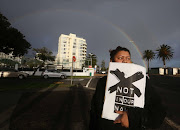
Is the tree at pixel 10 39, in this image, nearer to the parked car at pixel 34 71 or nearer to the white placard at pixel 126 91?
the parked car at pixel 34 71

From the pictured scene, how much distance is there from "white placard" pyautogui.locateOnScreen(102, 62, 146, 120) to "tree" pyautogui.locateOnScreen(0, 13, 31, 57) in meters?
13.7

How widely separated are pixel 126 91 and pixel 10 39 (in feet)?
47.7

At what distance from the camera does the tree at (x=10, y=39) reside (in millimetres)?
10903

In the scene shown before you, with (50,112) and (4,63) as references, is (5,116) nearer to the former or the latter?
(50,112)

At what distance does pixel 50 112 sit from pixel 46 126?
Result: 1109 mm

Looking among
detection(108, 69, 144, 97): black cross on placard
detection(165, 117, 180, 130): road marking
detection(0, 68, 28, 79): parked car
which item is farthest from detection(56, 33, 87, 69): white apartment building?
detection(108, 69, 144, 97): black cross on placard

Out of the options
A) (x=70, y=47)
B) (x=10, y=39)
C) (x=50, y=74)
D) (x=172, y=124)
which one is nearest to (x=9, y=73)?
(x=50, y=74)

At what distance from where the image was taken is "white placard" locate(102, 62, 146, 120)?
1.06m

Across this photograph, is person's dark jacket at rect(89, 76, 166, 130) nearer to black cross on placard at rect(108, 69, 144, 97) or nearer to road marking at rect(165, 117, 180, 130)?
black cross on placard at rect(108, 69, 144, 97)

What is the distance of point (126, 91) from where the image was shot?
1088 mm

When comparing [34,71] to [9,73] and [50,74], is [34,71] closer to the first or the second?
[50,74]

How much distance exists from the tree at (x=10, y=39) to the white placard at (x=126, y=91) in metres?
13.7

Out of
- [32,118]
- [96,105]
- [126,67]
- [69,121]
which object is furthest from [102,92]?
[32,118]

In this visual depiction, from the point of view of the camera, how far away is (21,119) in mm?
3609
